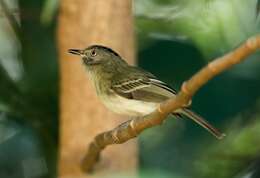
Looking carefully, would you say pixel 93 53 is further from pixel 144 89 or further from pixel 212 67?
pixel 212 67

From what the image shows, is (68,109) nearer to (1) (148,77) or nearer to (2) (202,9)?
(1) (148,77)

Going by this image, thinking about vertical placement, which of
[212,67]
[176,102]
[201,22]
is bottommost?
Answer: [201,22]

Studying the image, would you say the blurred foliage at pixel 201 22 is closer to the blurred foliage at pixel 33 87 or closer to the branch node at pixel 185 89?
the blurred foliage at pixel 33 87

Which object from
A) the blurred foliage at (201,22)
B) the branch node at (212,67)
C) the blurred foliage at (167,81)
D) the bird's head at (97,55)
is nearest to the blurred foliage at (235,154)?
the blurred foliage at (167,81)

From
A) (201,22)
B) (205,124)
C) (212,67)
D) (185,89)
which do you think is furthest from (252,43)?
(201,22)

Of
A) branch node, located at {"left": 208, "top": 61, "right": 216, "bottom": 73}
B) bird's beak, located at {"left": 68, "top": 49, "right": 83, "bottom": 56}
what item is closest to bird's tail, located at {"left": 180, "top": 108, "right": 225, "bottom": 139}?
bird's beak, located at {"left": 68, "top": 49, "right": 83, "bottom": 56}

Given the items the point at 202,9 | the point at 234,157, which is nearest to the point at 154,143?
the point at 234,157
